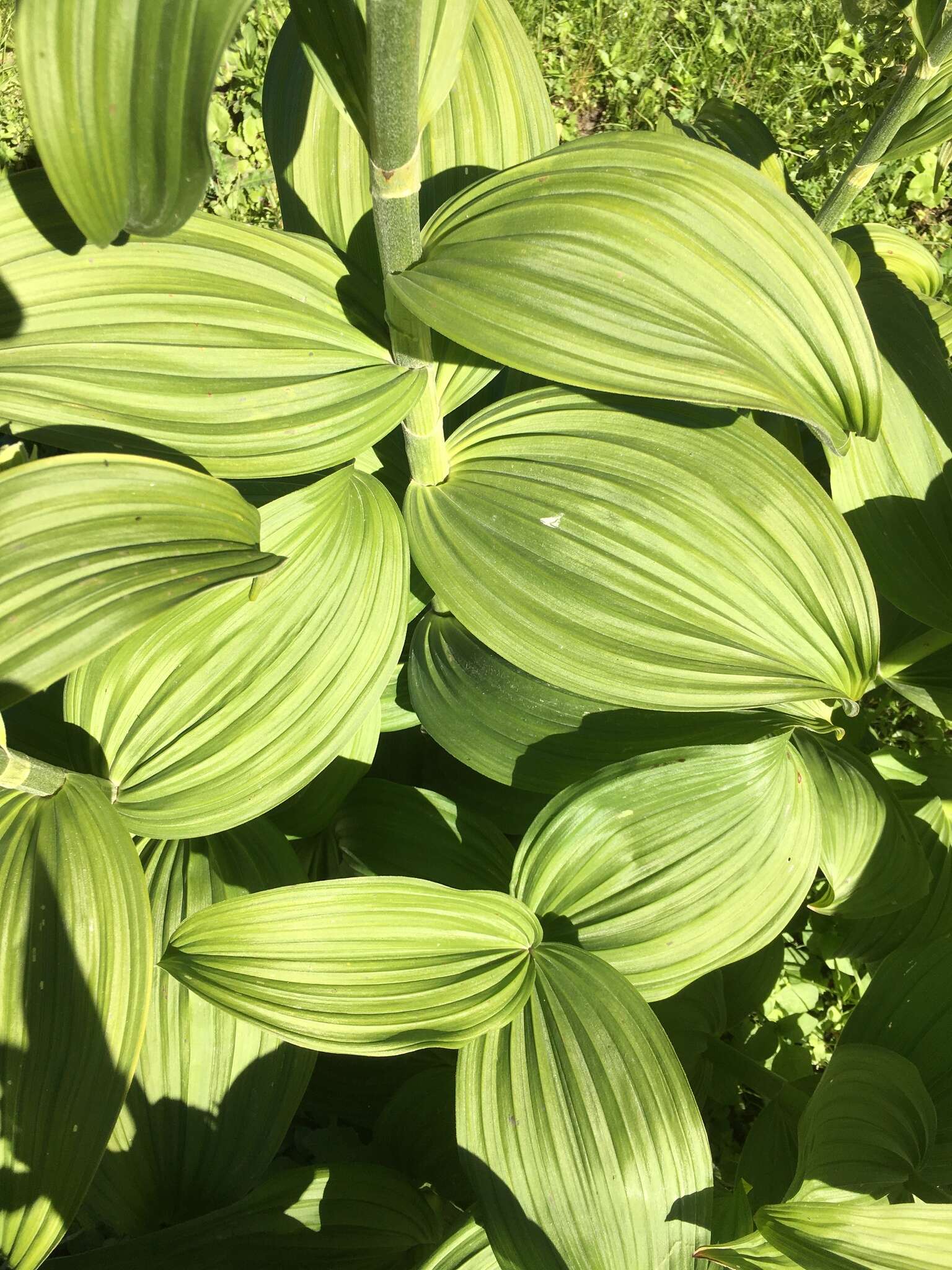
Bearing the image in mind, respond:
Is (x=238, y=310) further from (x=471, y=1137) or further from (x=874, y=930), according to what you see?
(x=874, y=930)

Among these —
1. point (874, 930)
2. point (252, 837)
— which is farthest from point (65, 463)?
point (874, 930)

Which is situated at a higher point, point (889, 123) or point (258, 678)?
point (889, 123)

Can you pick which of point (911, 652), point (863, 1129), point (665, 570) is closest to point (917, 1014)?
point (863, 1129)

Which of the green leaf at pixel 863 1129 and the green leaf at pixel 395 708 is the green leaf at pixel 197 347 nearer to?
the green leaf at pixel 395 708

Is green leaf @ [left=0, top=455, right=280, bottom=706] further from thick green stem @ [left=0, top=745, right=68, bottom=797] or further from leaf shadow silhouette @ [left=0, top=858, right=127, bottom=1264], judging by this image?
leaf shadow silhouette @ [left=0, top=858, right=127, bottom=1264]

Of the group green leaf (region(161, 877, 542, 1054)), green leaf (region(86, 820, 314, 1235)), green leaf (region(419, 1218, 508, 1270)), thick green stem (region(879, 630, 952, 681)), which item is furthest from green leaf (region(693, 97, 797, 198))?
green leaf (region(419, 1218, 508, 1270))

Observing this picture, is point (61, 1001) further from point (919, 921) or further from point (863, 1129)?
point (919, 921)
